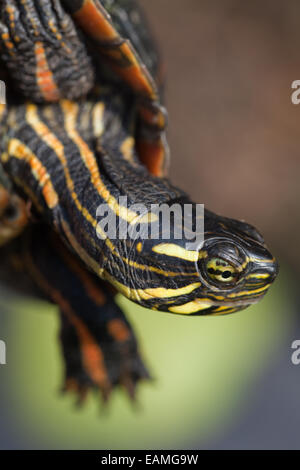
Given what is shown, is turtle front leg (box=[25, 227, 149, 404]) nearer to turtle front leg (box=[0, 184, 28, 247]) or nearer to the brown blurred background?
turtle front leg (box=[0, 184, 28, 247])

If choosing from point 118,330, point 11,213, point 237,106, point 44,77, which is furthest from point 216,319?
point 44,77

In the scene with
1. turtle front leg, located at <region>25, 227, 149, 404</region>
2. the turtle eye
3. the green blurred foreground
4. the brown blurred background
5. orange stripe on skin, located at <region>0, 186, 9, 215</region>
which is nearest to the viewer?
the turtle eye

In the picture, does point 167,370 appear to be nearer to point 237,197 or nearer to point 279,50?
point 237,197

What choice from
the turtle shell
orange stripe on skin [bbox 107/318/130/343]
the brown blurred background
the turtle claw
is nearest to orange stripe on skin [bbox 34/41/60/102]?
the turtle shell

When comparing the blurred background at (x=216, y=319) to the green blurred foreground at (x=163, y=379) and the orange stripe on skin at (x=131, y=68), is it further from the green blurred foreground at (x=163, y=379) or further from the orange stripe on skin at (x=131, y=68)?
the orange stripe on skin at (x=131, y=68)

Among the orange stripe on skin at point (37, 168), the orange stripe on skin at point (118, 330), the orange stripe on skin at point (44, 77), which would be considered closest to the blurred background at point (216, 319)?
the orange stripe on skin at point (118, 330)
